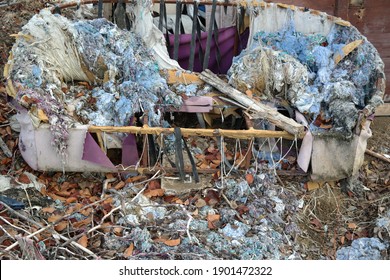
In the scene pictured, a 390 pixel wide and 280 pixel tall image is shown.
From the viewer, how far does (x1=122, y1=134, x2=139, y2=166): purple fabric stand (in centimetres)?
641

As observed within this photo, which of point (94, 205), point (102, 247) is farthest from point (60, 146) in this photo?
point (102, 247)

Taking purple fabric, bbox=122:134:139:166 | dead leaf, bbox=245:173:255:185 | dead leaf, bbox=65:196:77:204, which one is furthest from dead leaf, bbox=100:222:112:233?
dead leaf, bbox=245:173:255:185

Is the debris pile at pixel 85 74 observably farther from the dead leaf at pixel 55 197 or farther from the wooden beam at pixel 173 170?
the wooden beam at pixel 173 170

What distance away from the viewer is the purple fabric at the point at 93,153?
604 cm

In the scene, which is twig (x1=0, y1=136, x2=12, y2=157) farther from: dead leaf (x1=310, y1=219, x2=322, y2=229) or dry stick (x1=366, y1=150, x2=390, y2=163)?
dry stick (x1=366, y1=150, x2=390, y2=163)

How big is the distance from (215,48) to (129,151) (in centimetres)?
273

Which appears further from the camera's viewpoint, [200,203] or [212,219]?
[200,203]

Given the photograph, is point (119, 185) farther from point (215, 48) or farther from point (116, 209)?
point (215, 48)

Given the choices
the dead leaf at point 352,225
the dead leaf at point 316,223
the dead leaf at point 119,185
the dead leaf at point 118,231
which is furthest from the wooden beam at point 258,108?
the dead leaf at point 118,231

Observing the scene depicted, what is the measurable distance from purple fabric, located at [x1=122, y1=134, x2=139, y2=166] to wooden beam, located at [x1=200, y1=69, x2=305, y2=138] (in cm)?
160

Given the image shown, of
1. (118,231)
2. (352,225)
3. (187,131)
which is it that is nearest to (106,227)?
(118,231)

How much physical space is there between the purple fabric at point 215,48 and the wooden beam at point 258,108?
2.53 ft

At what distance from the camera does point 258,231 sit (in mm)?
5801

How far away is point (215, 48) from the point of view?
8.32m
